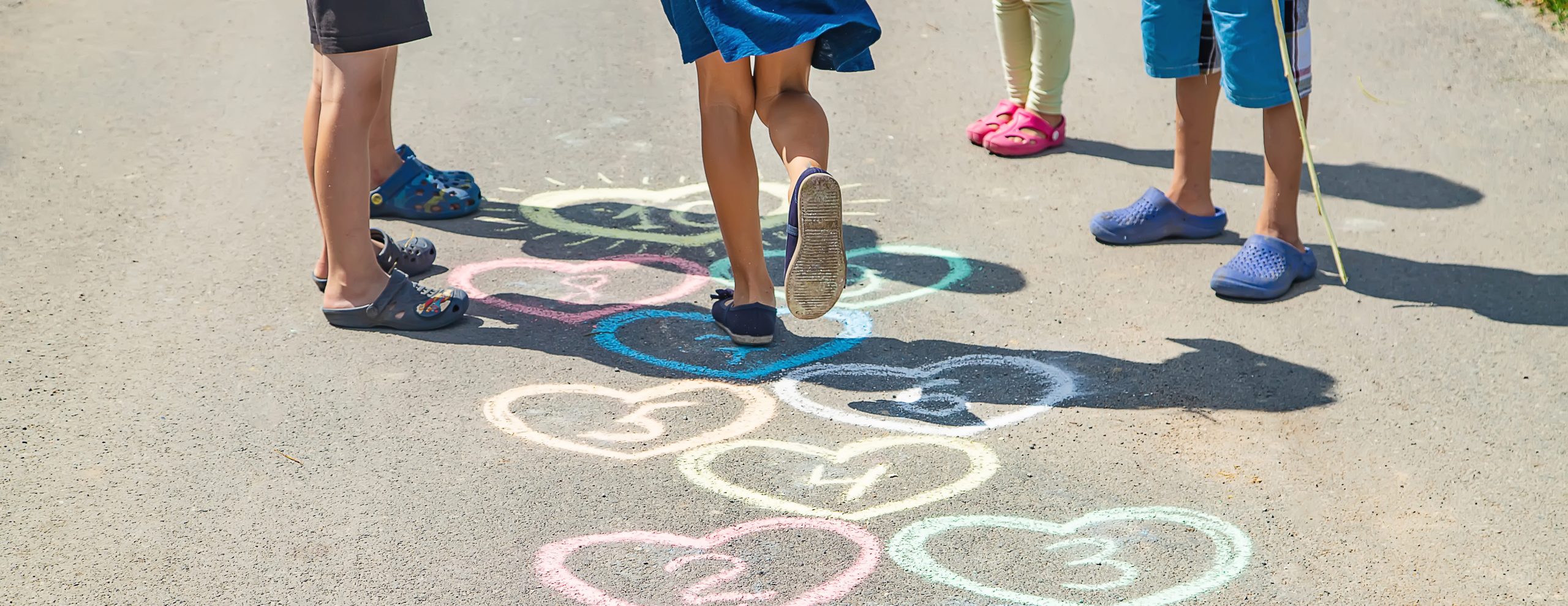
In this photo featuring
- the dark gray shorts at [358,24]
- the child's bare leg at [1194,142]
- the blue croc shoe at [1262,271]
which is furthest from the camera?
the child's bare leg at [1194,142]

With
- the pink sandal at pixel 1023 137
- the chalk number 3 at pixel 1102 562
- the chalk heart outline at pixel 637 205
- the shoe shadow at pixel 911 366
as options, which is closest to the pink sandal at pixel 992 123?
the pink sandal at pixel 1023 137

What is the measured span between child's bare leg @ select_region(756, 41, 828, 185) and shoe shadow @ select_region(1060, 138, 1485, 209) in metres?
2.15

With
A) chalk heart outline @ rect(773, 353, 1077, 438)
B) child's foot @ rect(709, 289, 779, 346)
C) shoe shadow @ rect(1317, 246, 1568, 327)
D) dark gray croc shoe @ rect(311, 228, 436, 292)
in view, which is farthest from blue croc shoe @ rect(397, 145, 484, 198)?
shoe shadow @ rect(1317, 246, 1568, 327)

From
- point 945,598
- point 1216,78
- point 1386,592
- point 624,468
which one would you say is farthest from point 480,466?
point 1216,78

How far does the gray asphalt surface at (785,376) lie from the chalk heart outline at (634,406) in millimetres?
11

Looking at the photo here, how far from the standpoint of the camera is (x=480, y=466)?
2.94 meters

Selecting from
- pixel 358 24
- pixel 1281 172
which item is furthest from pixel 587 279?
pixel 1281 172

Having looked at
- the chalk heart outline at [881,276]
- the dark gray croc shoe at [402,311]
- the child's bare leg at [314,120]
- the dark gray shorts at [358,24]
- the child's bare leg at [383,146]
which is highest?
the dark gray shorts at [358,24]

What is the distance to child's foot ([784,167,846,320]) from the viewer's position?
9.95ft

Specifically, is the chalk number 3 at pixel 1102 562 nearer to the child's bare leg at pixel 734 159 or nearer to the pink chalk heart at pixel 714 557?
the pink chalk heart at pixel 714 557

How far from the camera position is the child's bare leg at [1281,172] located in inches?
156

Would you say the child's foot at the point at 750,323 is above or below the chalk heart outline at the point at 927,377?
above

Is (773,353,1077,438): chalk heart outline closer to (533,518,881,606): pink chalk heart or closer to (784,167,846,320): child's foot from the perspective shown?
(784,167,846,320): child's foot

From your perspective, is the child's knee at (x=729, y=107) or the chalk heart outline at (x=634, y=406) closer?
the chalk heart outline at (x=634, y=406)
